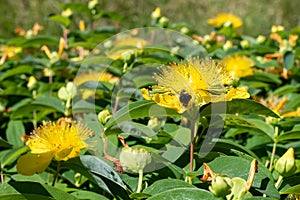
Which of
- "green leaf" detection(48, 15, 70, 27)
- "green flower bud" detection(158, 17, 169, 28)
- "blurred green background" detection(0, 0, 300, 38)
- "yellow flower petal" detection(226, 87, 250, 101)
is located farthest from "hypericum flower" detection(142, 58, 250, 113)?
"blurred green background" detection(0, 0, 300, 38)

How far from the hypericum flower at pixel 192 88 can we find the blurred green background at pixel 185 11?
3797 mm

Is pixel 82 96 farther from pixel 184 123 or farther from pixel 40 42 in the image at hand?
pixel 40 42

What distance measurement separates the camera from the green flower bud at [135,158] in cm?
83

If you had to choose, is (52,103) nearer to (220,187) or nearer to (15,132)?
(15,132)

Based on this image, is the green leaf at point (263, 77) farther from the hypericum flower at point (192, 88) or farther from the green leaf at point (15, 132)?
the hypericum flower at point (192, 88)

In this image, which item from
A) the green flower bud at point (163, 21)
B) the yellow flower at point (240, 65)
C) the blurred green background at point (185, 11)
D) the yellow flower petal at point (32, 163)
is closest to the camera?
the yellow flower petal at point (32, 163)

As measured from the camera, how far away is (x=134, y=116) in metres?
0.86

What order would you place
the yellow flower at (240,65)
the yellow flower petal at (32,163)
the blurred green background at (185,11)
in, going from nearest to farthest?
the yellow flower petal at (32,163) < the yellow flower at (240,65) < the blurred green background at (185,11)

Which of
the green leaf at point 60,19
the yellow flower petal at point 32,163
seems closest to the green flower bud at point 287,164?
the yellow flower petal at point 32,163

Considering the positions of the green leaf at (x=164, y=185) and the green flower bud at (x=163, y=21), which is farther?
the green flower bud at (x=163, y=21)

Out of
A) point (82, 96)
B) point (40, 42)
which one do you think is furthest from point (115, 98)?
point (40, 42)

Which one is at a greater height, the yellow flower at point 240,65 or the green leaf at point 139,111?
the yellow flower at point 240,65

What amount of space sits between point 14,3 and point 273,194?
4903 millimetres

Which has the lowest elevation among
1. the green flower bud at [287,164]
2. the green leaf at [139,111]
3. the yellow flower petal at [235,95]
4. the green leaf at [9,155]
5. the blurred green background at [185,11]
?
the green leaf at [9,155]
